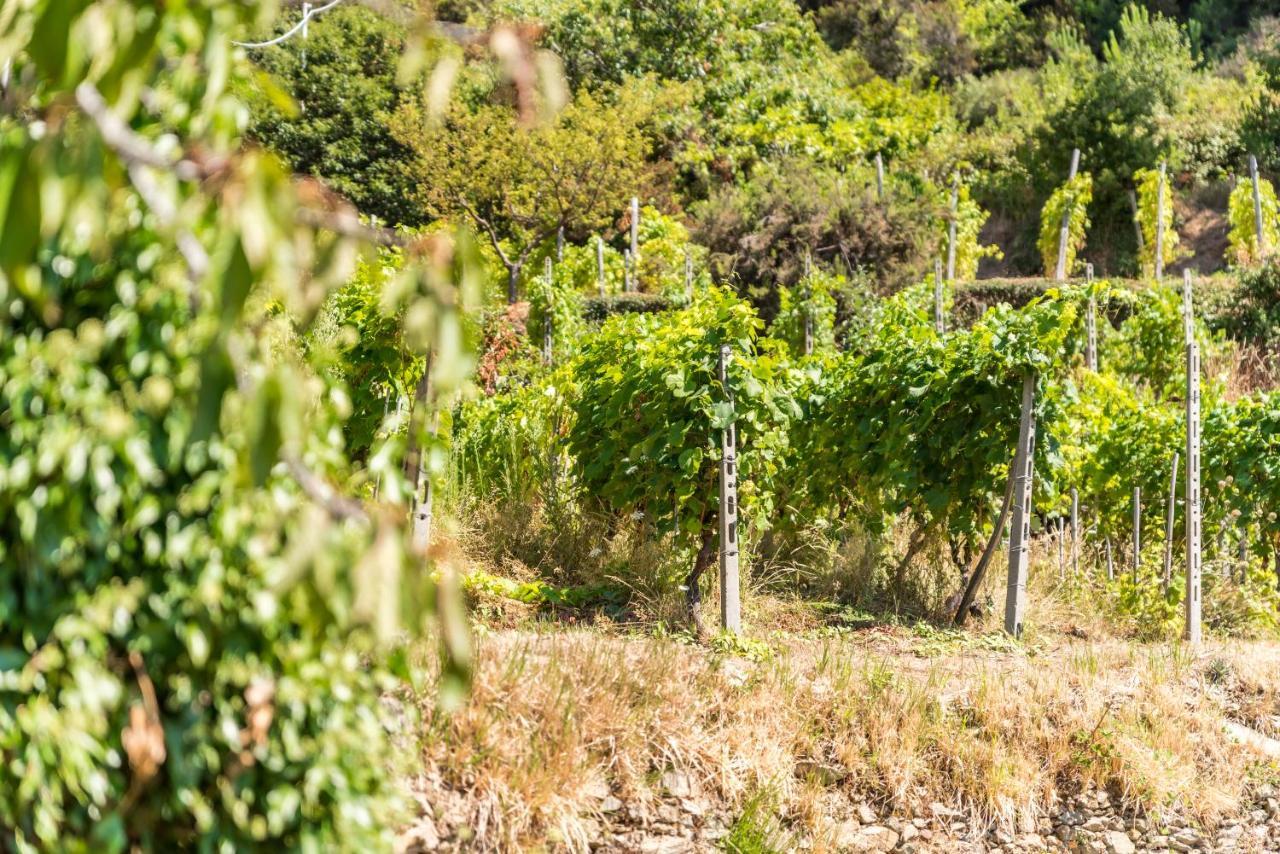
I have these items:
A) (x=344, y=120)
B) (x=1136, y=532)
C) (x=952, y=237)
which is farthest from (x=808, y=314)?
(x=344, y=120)

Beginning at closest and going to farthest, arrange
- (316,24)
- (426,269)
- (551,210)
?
(426,269) < (551,210) < (316,24)

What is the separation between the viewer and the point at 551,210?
18406mm

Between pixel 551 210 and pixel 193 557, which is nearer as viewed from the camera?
pixel 193 557

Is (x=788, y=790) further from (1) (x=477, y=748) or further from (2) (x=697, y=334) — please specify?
(2) (x=697, y=334)

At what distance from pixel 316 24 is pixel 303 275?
22.6m

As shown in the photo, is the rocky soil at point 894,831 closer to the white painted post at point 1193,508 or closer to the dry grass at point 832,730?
the dry grass at point 832,730

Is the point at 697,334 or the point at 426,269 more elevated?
the point at 697,334

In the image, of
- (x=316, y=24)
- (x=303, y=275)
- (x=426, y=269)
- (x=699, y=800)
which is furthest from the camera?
(x=316, y=24)

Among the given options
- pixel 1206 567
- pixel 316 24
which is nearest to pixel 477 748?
pixel 1206 567

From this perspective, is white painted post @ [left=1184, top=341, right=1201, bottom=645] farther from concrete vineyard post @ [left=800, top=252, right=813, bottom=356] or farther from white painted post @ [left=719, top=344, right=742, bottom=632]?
concrete vineyard post @ [left=800, top=252, right=813, bottom=356]

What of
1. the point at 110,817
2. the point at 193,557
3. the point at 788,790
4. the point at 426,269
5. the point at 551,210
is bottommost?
the point at 788,790

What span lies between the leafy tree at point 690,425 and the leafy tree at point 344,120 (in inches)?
593

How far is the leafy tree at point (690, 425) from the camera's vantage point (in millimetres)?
5914

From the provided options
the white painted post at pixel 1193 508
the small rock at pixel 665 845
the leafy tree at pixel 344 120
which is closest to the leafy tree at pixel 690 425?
the small rock at pixel 665 845
